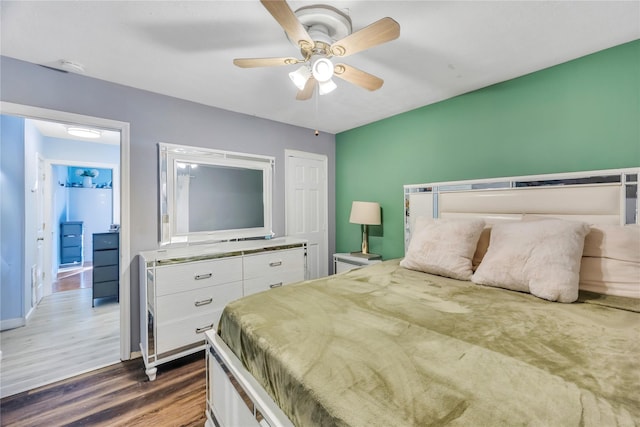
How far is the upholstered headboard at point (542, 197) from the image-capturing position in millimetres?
1756

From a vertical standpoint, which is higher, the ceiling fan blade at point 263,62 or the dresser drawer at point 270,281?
the ceiling fan blade at point 263,62

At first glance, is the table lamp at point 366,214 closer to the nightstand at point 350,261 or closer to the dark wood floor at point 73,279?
the nightstand at point 350,261

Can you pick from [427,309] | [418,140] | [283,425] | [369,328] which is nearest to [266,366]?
[283,425]

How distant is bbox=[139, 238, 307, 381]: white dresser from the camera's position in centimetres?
206

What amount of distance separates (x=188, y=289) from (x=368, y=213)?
2141 mm

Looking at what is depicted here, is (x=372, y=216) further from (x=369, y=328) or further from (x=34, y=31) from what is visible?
(x=34, y=31)

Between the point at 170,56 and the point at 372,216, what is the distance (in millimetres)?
2531

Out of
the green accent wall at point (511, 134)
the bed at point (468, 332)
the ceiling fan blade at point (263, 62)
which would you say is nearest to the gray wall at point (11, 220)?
the bed at point (468, 332)

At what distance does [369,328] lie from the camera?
1.11 metres

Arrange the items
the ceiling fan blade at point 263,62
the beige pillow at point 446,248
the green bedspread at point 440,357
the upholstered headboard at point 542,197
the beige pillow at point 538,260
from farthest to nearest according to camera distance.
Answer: the beige pillow at point 446,248
the upholstered headboard at point 542,197
the ceiling fan blade at point 263,62
the beige pillow at point 538,260
the green bedspread at point 440,357

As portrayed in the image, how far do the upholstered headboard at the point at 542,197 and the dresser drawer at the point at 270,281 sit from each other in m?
1.54

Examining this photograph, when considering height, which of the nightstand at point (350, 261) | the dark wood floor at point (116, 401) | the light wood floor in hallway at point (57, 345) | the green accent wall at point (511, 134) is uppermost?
the green accent wall at point (511, 134)

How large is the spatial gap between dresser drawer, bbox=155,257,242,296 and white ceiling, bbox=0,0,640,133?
162cm

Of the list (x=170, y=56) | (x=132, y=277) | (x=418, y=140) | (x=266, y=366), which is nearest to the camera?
(x=266, y=366)
